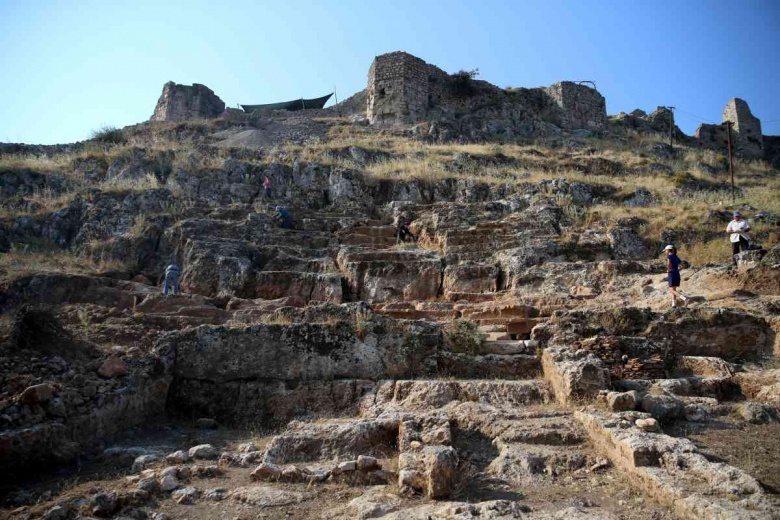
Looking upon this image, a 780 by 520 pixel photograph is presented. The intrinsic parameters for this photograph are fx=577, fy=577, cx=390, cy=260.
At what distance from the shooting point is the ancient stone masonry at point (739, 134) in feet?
116

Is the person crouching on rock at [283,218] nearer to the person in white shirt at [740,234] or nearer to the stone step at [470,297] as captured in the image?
the stone step at [470,297]

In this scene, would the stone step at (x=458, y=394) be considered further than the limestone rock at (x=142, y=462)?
Yes

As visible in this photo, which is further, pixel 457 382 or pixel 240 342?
pixel 240 342

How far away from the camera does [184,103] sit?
32.6 meters

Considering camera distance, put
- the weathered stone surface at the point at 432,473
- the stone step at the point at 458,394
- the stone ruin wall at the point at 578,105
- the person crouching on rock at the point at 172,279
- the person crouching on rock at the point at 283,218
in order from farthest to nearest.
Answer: the stone ruin wall at the point at 578,105, the person crouching on rock at the point at 283,218, the person crouching on rock at the point at 172,279, the stone step at the point at 458,394, the weathered stone surface at the point at 432,473

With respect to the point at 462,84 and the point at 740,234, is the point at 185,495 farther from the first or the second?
Result: the point at 462,84

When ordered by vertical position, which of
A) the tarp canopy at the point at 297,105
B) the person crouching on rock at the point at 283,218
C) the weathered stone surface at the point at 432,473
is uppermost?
the tarp canopy at the point at 297,105

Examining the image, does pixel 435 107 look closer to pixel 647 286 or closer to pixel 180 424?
pixel 647 286

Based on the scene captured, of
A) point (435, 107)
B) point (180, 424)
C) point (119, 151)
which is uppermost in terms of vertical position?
point (435, 107)

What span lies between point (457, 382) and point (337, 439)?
1.61 m

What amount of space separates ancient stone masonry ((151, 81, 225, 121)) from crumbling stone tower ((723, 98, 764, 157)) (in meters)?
31.7

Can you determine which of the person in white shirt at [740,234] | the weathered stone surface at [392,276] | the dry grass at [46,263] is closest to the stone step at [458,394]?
the weathered stone surface at [392,276]

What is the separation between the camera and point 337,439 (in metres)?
5.43

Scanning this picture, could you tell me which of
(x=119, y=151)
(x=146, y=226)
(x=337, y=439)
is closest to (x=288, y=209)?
(x=146, y=226)
